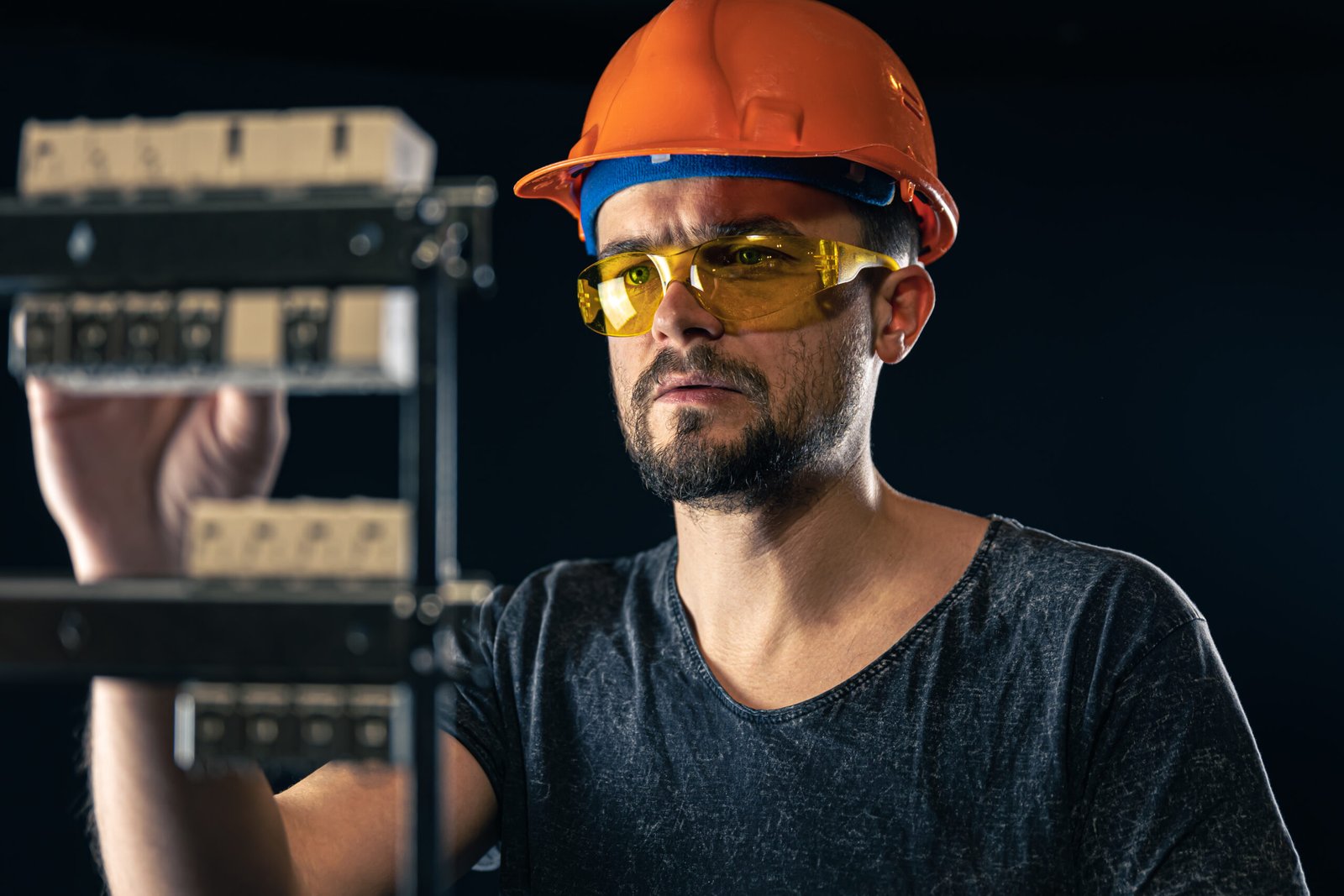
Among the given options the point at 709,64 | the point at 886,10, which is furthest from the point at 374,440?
the point at 709,64

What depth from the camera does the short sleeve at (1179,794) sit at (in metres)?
1.40

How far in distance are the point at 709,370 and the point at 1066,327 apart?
2.52m

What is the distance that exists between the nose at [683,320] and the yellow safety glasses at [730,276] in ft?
0.04

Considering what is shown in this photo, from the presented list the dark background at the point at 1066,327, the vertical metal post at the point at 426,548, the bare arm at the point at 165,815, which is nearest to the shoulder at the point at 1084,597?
the bare arm at the point at 165,815

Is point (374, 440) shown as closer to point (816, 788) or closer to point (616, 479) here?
point (616, 479)

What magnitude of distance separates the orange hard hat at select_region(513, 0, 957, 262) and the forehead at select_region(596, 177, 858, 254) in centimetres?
5

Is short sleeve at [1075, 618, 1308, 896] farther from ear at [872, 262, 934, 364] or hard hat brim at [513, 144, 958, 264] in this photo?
hard hat brim at [513, 144, 958, 264]

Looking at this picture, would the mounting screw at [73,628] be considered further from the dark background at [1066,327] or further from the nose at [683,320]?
the dark background at [1066,327]

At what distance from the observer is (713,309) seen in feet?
5.25

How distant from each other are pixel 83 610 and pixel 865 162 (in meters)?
1.19

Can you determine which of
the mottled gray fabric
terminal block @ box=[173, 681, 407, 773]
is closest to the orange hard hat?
the mottled gray fabric

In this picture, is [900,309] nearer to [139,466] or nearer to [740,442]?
[740,442]

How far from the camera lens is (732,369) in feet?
5.31

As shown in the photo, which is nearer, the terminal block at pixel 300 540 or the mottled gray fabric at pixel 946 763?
the terminal block at pixel 300 540
